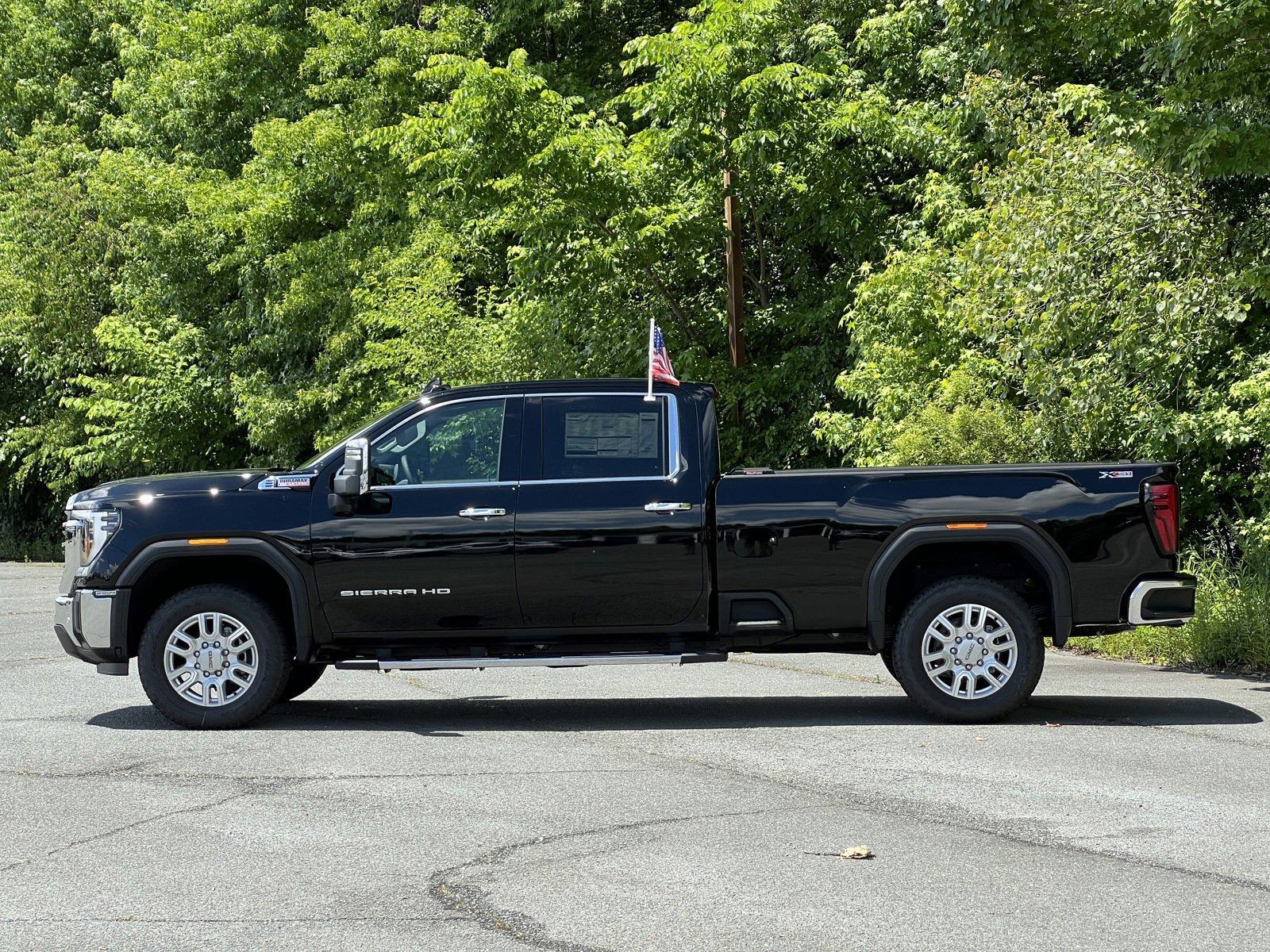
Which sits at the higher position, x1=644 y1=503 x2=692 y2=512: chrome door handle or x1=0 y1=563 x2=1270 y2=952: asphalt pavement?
x1=644 y1=503 x2=692 y2=512: chrome door handle

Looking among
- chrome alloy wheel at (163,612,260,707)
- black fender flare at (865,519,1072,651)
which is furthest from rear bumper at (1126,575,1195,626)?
chrome alloy wheel at (163,612,260,707)

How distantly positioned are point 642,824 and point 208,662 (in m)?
3.82

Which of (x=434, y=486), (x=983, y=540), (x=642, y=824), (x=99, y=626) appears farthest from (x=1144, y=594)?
(x=99, y=626)

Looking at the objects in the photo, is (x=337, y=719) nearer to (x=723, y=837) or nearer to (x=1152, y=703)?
(x=723, y=837)

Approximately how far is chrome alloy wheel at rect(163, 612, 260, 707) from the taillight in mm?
5369

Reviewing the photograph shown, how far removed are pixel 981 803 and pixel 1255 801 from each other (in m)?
1.25

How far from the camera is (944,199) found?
1889 centimetres

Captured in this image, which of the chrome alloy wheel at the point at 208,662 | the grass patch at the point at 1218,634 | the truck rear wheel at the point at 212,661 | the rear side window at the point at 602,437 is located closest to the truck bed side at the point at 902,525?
the rear side window at the point at 602,437

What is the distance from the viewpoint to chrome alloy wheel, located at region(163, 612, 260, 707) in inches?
379

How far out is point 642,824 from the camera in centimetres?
684

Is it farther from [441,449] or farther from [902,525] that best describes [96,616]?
[902,525]

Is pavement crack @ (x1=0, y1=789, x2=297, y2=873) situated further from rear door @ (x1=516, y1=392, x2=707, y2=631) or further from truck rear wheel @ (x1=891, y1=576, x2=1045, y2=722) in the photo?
truck rear wheel @ (x1=891, y1=576, x2=1045, y2=722)

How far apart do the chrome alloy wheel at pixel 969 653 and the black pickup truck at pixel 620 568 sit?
0.01 m

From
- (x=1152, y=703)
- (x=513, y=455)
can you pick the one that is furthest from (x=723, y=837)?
(x=1152, y=703)
